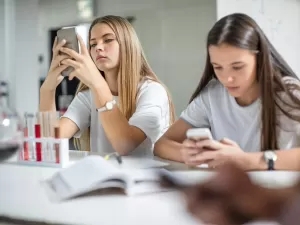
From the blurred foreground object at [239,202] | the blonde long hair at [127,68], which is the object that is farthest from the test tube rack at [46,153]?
the blurred foreground object at [239,202]

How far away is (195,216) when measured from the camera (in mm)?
545

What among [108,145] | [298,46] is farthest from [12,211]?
[298,46]

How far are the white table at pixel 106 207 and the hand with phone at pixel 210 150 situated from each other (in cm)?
3

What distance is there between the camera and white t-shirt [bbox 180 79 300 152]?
802mm

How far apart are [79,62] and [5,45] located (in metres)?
0.18

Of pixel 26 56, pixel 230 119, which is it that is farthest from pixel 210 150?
pixel 26 56

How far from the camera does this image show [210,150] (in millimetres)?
752

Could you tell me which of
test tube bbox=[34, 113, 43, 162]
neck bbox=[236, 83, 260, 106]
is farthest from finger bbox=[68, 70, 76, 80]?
neck bbox=[236, 83, 260, 106]

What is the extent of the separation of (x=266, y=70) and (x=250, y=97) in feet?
0.22

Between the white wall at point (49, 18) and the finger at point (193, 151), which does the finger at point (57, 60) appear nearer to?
the white wall at point (49, 18)

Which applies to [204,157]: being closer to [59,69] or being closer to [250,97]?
[250,97]

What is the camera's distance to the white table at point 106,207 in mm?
555

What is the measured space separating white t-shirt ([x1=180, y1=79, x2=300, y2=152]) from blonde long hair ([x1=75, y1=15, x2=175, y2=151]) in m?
0.07

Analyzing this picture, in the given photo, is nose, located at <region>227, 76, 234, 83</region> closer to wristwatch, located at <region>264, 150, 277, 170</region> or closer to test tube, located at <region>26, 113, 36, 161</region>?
wristwatch, located at <region>264, 150, 277, 170</region>
